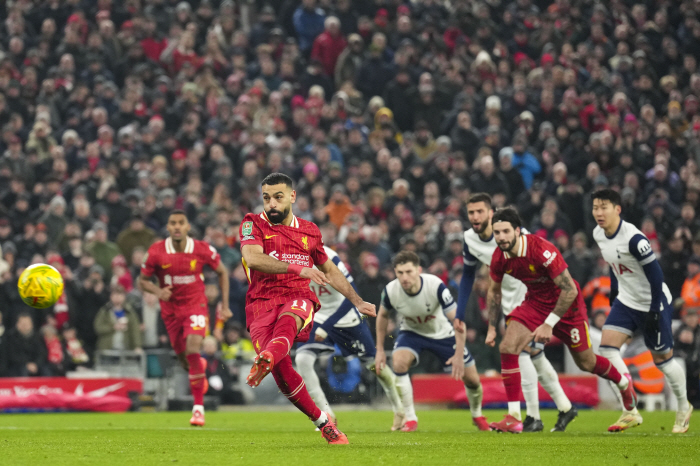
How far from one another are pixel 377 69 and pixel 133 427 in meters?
12.7

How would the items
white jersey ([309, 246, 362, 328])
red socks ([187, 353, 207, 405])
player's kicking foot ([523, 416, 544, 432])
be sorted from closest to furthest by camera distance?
player's kicking foot ([523, 416, 544, 432])
white jersey ([309, 246, 362, 328])
red socks ([187, 353, 207, 405])

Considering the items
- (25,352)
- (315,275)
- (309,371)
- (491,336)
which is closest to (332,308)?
(309,371)

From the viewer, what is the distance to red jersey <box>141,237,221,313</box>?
527 inches

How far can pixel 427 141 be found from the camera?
21.3 m

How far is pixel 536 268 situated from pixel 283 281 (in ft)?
10.8

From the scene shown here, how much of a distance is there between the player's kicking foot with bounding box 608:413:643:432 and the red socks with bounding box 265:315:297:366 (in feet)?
14.9

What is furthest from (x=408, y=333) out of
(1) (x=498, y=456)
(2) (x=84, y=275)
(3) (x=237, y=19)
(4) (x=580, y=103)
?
(3) (x=237, y=19)

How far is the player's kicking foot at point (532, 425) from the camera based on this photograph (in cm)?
1143

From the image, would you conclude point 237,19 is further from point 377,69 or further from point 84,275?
point 84,275

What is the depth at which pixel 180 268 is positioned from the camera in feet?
44.0

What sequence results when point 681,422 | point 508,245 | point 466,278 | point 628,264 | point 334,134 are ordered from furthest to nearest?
1. point 334,134
2. point 466,278
3. point 628,264
4. point 681,422
5. point 508,245

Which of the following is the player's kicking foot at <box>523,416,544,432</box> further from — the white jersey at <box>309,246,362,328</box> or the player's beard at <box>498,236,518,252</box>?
the white jersey at <box>309,246,362,328</box>

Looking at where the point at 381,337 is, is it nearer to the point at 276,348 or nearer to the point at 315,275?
the point at 276,348

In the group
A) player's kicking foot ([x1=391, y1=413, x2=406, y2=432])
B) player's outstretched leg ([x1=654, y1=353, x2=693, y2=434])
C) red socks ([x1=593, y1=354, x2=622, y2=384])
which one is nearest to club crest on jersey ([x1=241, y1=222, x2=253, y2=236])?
player's kicking foot ([x1=391, y1=413, x2=406, y2=432])
